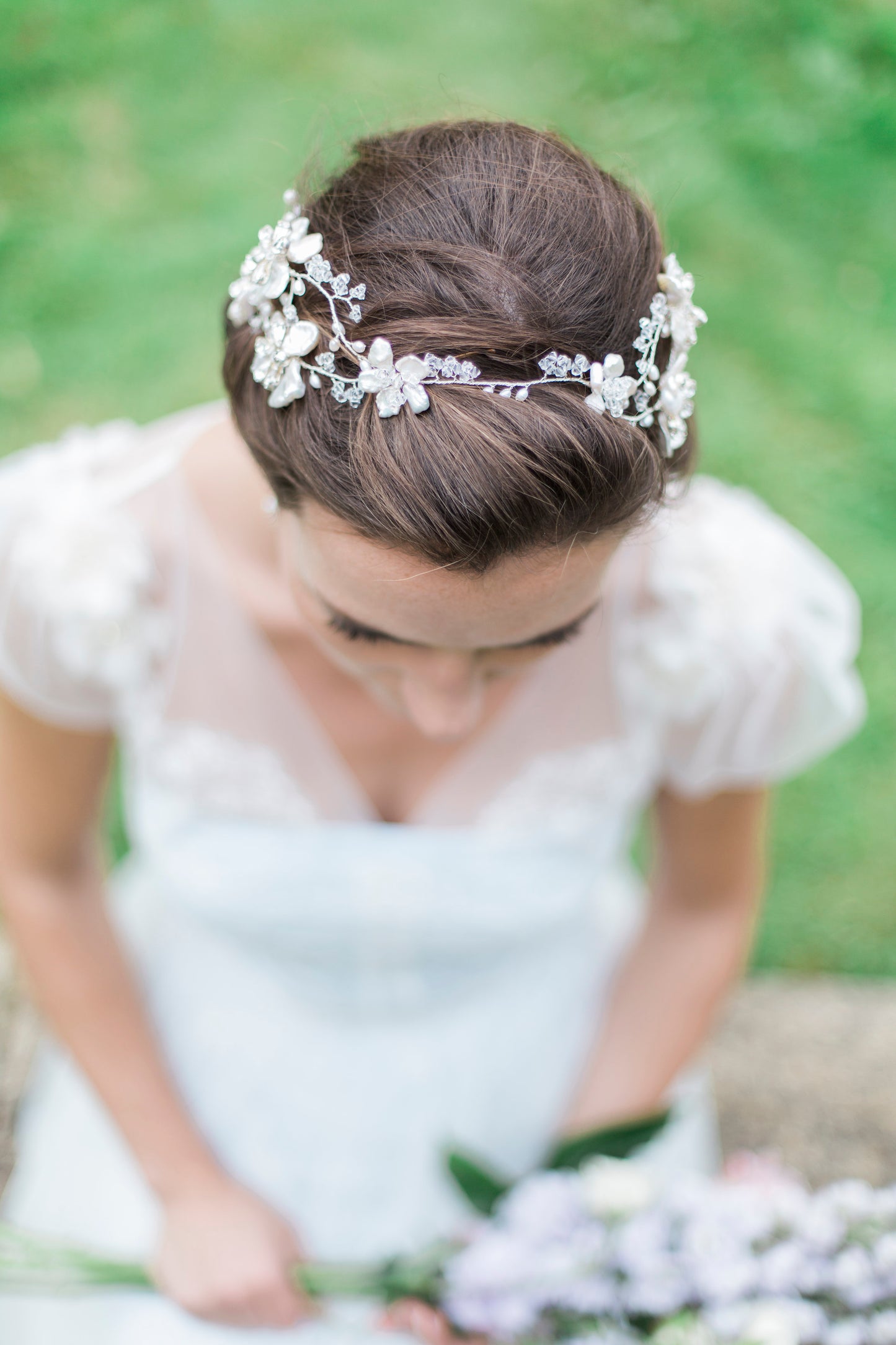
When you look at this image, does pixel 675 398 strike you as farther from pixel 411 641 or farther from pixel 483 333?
pixel 411 641

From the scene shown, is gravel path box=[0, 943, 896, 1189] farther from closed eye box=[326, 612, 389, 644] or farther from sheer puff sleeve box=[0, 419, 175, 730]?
closed eye box=[326, 612, 389, 644]

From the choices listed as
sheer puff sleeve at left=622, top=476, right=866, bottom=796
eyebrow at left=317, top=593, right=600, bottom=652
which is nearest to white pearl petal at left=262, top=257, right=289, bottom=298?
eyebrow at left=317, top=593, right=600, bottom=652

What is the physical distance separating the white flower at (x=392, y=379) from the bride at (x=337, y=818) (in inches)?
5.8

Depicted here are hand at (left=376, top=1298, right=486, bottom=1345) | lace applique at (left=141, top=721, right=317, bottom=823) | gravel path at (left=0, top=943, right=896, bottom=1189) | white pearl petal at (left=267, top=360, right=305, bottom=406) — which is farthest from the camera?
gravel path at (left=0, top=943, right=896, bottom=1189)

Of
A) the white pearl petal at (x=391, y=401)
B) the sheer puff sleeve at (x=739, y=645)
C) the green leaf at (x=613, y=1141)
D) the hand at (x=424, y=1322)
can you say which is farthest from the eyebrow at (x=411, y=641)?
the hand at (x=424, y=1322)

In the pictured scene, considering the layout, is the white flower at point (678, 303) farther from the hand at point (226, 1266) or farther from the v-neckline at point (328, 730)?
the hand at point (226, 1266)

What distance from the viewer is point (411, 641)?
3.93ft

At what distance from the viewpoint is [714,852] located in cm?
182

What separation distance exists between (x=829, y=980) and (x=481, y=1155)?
122 centimetres

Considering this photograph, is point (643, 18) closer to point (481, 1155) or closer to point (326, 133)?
point (326, 133)

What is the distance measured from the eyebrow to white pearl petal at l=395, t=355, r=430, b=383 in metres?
0.28

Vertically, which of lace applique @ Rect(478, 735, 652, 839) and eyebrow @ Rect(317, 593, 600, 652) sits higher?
eyebrow @ Rect(317, 593, 600, 652)

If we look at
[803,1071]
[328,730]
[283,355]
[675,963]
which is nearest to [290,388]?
[283,355]

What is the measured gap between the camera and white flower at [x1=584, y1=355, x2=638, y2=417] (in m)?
1.03
